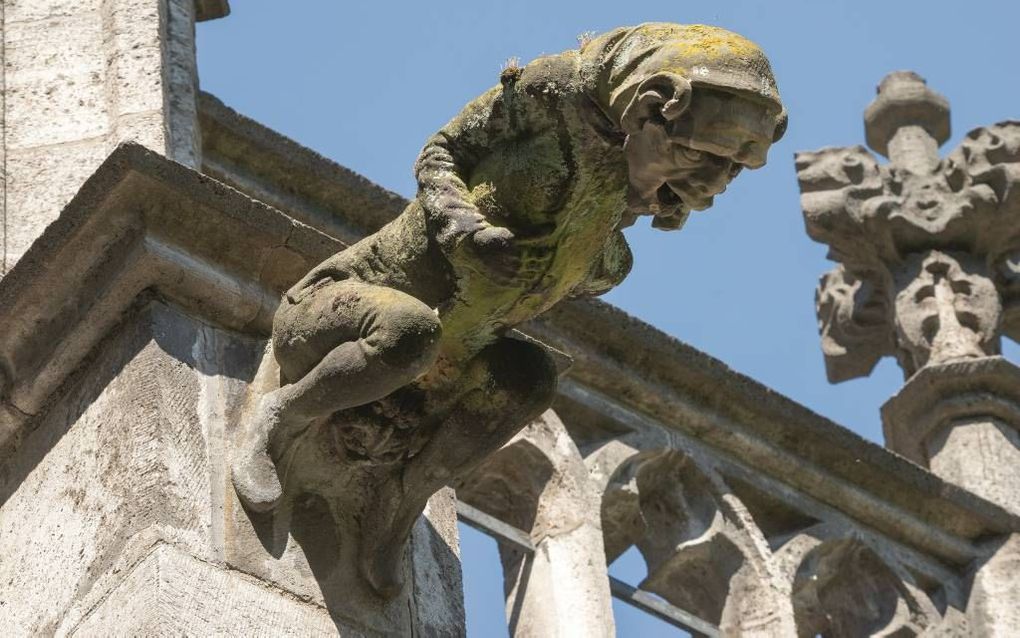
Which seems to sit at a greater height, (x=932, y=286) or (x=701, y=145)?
(x=932, y=286)

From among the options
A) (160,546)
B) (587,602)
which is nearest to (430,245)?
(160,546)

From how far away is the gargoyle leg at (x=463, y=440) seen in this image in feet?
21.6

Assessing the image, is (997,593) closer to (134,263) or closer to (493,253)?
(134,263)

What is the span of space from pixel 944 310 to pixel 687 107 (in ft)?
16.6

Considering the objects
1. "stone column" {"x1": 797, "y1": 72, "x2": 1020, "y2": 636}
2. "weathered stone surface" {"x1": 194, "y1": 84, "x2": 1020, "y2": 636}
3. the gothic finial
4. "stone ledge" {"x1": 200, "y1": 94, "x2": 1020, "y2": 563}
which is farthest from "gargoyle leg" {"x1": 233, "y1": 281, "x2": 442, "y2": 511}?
the gothic finial

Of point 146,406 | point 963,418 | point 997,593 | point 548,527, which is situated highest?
point 963,418

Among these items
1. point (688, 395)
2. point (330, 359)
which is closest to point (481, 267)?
point (330, 359)

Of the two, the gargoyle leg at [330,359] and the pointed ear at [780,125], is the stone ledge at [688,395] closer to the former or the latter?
the gargoyle leg at [330,359]

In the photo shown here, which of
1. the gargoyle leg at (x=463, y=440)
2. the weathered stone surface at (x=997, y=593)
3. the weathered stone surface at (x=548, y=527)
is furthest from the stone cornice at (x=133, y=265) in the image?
the weathered stone surface at (x=997, y=593)

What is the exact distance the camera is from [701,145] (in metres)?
6.06

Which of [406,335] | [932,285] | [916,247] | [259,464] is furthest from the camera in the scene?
[916,247]

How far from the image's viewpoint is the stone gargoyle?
6.11 meters

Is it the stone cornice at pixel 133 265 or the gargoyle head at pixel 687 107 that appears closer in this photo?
the gargoyle head at pixel 687 107

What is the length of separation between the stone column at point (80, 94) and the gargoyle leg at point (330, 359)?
1.48 m
